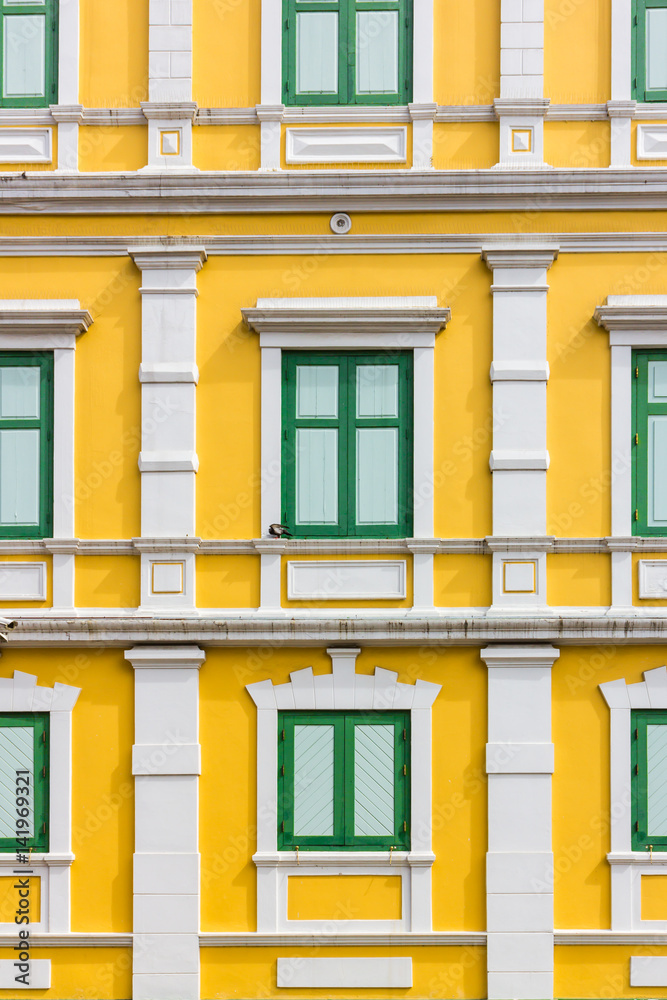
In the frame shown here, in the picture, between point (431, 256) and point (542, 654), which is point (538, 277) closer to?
point (431, 256)

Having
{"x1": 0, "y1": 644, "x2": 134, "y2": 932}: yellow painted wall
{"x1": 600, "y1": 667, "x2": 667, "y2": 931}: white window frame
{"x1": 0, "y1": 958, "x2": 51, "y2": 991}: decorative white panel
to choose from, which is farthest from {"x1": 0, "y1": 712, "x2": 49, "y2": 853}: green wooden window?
{"x1": 600, "y1": 667, "x2": 667, "y2": 931}: white window frame

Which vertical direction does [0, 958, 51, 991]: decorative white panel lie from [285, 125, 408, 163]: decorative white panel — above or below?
below

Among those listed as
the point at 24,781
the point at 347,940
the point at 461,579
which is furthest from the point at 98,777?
the point at 461,579

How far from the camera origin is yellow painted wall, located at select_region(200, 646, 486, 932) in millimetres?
9711

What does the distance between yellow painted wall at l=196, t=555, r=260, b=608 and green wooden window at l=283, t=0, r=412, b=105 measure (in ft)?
15.6

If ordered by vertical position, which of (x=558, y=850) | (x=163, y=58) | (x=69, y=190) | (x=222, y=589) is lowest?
(x=558, y=850)

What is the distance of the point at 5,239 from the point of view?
10141mm

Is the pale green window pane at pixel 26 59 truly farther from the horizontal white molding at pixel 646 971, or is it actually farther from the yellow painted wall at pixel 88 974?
the horizontal white molding at pixel 646 971

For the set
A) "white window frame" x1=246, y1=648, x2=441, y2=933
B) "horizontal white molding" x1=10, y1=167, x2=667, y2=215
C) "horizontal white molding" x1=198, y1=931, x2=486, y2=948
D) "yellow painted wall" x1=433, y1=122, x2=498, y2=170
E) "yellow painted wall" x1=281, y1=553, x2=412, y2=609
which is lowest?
"horizontal white molding" x1=198, y1=931, x2=486, y2=948

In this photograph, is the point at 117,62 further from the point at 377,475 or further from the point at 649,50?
the point at 649,50

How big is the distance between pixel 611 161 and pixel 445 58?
201 centimetres

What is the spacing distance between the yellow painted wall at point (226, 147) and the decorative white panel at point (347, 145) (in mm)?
362

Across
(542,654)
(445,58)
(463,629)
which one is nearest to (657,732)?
(542,654)

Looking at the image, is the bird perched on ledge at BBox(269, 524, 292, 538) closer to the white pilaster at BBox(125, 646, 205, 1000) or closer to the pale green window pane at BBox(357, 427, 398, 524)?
the pale green window pane at BBox(357, 427, 398, 524)
